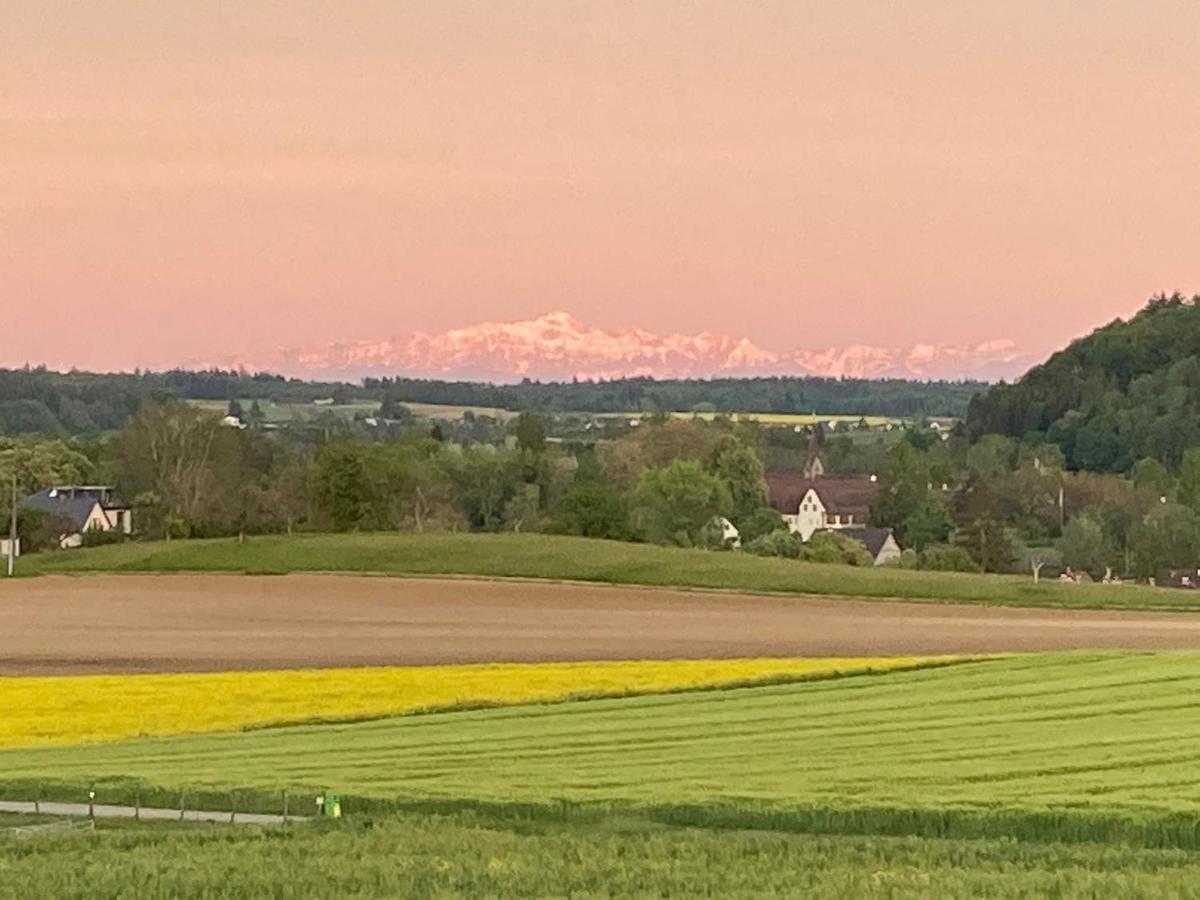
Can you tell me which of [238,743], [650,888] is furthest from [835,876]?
[238,743]

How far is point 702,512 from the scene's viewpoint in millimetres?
124000

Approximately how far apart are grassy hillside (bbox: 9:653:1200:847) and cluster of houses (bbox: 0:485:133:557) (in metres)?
82.8

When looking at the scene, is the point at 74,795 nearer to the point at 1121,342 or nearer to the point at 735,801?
the point at 735,801

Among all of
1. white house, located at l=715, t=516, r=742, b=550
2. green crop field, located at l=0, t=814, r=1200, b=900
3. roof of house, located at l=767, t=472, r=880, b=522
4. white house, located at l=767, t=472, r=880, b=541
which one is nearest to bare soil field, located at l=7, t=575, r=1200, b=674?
green crop field, located at l=0, t=814, r=1200, b=900

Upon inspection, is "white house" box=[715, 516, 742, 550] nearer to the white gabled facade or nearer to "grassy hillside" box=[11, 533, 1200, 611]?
"grassy hillside" box=[11, 533, 1200, 611]

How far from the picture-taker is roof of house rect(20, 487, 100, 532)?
13600 cm

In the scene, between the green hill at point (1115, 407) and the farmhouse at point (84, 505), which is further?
the green hill at point (1115, 407)

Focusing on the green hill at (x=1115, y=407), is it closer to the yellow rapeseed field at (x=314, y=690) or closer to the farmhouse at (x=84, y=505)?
the farmhouse at (x=84, y=505)

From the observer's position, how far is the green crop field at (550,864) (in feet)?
74.7

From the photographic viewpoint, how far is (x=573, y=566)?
299 ft

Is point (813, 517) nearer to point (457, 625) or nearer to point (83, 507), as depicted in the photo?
point (83, 507)

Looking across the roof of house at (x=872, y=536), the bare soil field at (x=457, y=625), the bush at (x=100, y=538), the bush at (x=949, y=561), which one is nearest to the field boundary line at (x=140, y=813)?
the bare soil field at (x=457, y=625)

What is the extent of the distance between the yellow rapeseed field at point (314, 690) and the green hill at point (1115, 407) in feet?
422

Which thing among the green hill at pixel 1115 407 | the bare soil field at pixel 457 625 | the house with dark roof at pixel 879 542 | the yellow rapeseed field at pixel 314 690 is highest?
the green hill at pixel 1115 407
